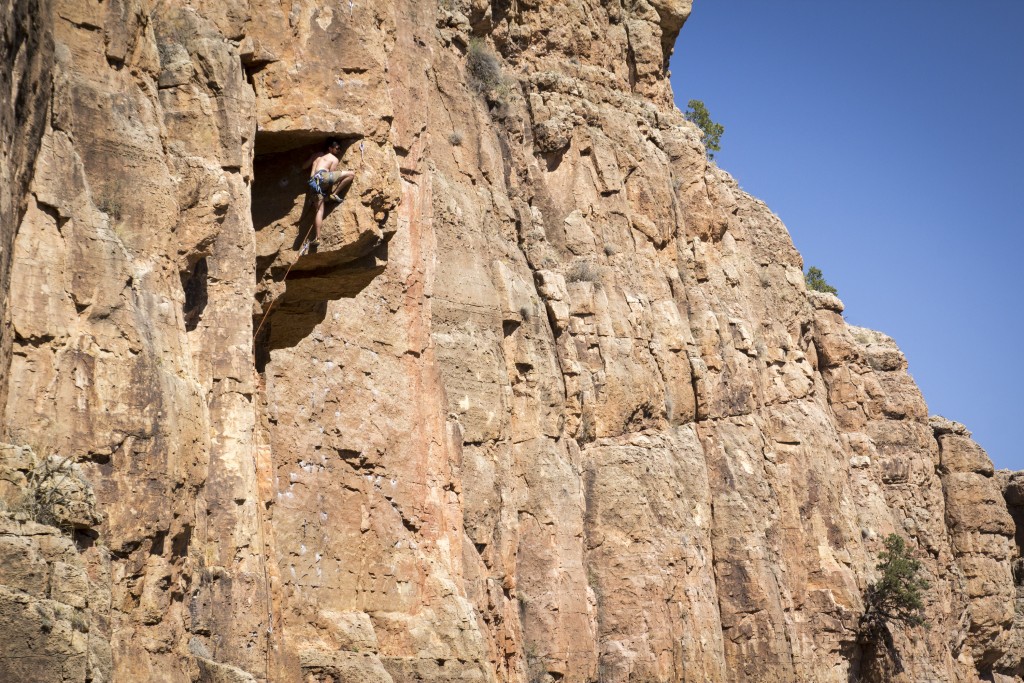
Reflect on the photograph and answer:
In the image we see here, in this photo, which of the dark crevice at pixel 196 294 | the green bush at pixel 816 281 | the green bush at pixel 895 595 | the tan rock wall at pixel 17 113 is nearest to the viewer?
the tan rock wall at pixel 17 113

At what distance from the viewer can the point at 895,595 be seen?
33.3 m

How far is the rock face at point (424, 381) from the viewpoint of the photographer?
37.1ft

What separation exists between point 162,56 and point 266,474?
474 cm

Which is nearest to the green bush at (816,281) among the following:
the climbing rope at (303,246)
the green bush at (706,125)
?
the green bush at (706,125)

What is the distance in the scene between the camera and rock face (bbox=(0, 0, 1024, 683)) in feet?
37.1

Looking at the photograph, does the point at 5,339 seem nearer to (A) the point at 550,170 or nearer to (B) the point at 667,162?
(A) the point at 550,170

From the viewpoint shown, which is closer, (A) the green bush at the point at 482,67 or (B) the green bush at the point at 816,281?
(A) the green bush at the point at 482,67

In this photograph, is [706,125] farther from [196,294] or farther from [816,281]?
[196,294]

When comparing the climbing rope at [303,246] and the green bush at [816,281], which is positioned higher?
the green bush at [816,281]

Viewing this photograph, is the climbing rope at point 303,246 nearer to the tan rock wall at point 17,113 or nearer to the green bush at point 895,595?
the tan rock wall at point 17,113

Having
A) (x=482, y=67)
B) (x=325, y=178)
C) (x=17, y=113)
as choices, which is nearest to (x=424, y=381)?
(x=325, y=178)

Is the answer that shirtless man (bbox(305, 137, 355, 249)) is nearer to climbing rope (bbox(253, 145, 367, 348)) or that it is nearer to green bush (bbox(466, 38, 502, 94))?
climbing rope (bbox(253, 145, 367, 348))

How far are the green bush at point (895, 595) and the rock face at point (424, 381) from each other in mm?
514

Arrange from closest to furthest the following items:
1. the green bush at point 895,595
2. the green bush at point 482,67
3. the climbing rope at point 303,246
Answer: the climbing rope at point 303,246
the green bush at point 482,67
the green bush at point 895,595
